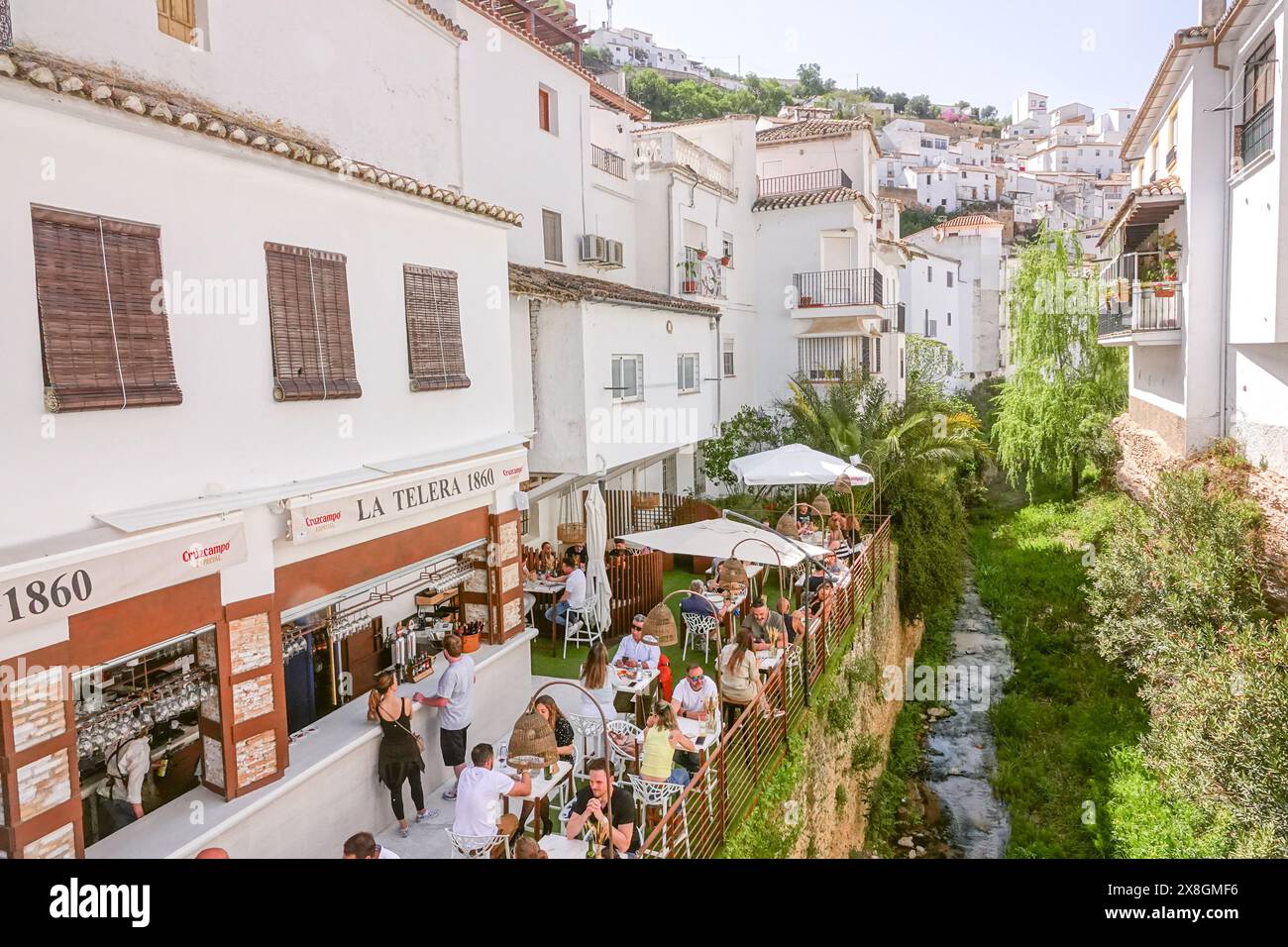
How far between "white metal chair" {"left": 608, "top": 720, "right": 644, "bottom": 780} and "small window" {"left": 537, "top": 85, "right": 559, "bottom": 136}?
14576 millimetres

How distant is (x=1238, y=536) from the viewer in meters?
14.8

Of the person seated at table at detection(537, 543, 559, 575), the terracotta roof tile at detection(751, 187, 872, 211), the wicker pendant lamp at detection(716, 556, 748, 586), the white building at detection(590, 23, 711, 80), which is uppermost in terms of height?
the white building at detection(590, 23, 711, 80)

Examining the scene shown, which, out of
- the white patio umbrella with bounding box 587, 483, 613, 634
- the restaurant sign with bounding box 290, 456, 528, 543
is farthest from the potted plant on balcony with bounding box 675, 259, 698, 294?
the restaurant sign with bounding box 290, 456, 528, 543

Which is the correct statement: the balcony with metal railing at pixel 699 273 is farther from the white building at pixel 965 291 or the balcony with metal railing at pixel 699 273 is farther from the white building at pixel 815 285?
the white building at pixel 965 291

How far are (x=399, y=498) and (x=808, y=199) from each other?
23971 millimetres

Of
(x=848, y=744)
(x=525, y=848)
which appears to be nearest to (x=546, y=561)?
(x=848, y=744)

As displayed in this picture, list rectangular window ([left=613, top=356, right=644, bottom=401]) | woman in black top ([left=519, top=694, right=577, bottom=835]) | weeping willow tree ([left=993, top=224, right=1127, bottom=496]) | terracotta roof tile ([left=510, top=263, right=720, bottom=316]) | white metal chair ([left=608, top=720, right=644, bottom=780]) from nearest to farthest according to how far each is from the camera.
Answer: woman in black top ([left=519, top=694, right=577, bottom=835])
white metal chair ([left=608, top=720, right=644, bottom=780])
terracotta roof tile ([left=510, top=263, right=720, bottom=316])
rectangular window ([left=613, top=356, right=644, bottom=401])
weeping willow tree ([left=993, top=224, right=1127, bottom=496])

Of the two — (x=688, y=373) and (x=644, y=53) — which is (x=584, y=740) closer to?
(x=688, y=373)

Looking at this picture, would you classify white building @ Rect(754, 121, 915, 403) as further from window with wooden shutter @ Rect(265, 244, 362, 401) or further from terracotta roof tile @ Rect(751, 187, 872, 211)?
window with wooden shutter @ Rect(265, 244, 362, 401)

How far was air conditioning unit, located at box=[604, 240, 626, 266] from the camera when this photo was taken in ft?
69.6

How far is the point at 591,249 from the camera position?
2067cm

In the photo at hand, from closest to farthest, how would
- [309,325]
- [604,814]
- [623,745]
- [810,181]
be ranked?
[604,814] < [309,325] < [623,745] < [810,181]

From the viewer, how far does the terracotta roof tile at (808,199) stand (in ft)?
97.5
